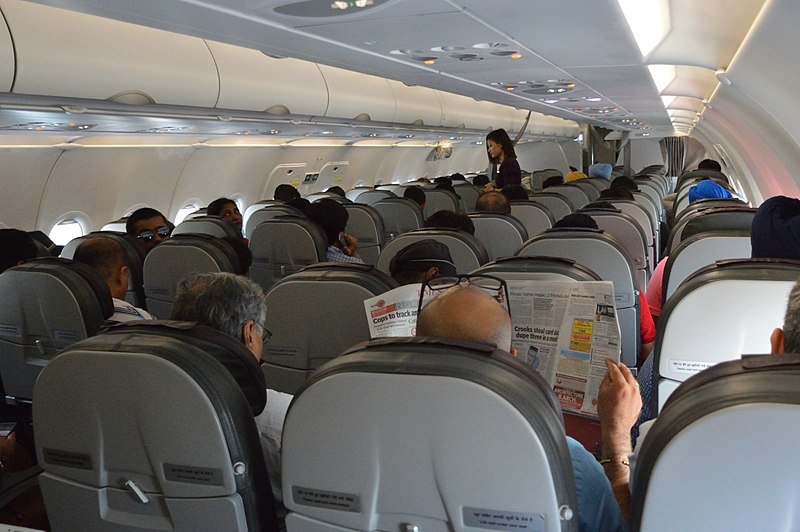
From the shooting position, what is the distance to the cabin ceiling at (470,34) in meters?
4.02

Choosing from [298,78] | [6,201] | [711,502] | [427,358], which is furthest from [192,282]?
[6,201]

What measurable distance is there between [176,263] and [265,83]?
3.26 m

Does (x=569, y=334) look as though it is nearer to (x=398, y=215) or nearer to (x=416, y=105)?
(x=398, y=215)

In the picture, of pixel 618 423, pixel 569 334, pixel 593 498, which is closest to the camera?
pixel 593 498

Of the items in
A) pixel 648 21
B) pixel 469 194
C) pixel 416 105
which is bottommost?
pixel 469 194

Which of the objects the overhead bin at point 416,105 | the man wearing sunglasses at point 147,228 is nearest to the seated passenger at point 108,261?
the man wearing sunglasses at point 147,228

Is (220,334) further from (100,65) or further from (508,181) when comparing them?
(508,181)

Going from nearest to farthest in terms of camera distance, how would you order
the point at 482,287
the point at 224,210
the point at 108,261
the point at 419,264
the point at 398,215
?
the point at 482,287 → the point at 419,264 → the point at 108,261 → the point at 224,210 → the point at 398,215

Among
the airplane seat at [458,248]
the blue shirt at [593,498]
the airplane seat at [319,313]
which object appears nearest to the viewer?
the blue shirt at [593,498]

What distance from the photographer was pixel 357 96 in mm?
10969

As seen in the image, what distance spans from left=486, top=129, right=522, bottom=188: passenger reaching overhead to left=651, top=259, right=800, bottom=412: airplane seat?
6513 mm

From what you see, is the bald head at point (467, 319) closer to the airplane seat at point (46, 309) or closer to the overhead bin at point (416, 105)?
the airplane seat at point (46, 309)

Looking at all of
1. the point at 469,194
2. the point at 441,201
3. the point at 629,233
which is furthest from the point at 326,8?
the point at 469,194

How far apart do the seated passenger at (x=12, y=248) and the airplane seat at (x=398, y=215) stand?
5.29 m
